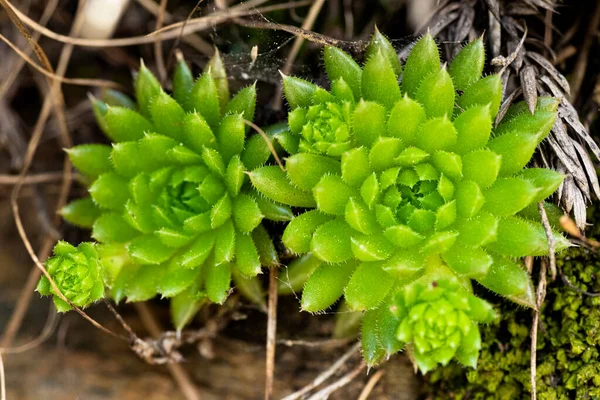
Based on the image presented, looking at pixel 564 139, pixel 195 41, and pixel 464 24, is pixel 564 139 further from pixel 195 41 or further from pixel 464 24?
pixel 195 41

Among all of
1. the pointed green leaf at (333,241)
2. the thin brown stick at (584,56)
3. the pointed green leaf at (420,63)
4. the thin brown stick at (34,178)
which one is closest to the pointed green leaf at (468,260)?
the pointed green leaf at (333,241)

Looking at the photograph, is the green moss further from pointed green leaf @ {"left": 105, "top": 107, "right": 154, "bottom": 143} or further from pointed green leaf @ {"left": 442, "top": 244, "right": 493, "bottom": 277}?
pointed green leaf @ {"left": 105, "top": 107, "right": 154, "bottom": 143}

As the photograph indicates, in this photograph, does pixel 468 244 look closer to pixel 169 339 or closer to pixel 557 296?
pixel 557 296

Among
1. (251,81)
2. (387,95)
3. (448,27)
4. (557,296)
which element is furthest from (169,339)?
(448,27)

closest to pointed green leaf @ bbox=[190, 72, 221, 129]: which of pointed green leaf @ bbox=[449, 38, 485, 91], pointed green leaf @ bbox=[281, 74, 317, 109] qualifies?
pointed green leaf @ bbox=[281, 74, 317, 109]

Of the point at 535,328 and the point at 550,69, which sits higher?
the point at 550,69

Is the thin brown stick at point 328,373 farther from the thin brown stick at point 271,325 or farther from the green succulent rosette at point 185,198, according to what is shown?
the green succulent rosette at point 185,198

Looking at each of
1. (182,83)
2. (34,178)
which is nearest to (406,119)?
(182,83)
